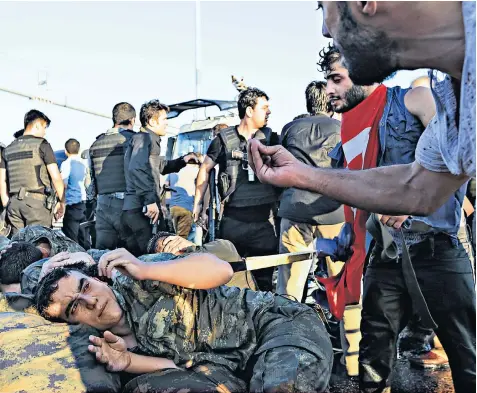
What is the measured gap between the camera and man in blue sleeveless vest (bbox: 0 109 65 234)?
228 inches

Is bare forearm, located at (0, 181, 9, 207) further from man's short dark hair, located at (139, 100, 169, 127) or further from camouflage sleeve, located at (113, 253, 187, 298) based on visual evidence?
camouflage sleeve, located at (113, 253, 187, 298)

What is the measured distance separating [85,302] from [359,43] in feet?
5.57

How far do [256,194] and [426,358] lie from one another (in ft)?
5.91

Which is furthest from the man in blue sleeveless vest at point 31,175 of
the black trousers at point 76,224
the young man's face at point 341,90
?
the young man's face at point 341,90

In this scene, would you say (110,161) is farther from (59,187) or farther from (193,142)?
(193,142)

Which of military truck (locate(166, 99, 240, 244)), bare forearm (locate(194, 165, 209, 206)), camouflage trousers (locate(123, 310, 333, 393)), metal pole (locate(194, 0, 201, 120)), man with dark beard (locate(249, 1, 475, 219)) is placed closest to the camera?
man with dark beard (locate(249, 1, 475, 219))

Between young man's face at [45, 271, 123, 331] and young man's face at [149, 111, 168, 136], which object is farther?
young man's face at [149, 111, 168, 136]

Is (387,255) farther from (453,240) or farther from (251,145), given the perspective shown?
(251,145)

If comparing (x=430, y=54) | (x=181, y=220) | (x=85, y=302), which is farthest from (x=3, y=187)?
(x=430, y=54)

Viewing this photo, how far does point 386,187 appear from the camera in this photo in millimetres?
1810

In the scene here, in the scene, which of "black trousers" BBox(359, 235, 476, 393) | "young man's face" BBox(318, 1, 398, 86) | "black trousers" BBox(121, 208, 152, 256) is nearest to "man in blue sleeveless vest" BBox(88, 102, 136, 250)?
"black trousers" BBox(121, 208, 152, 256)

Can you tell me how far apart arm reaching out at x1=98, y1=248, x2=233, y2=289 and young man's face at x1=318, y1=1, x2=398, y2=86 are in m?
1.31

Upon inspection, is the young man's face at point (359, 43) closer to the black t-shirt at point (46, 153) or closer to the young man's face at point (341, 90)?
the young man's face at point (341, 90)

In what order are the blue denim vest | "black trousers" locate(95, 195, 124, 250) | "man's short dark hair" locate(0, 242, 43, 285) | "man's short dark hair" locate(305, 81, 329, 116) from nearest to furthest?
1. the blue denim vest
2. "man's short dark hair" locate(0, 242, 43, 285)
3. "man's short dark hair" locate(305, 81, 329, 116)
4. "black trousers" locate(95, 195, 124, 250)
